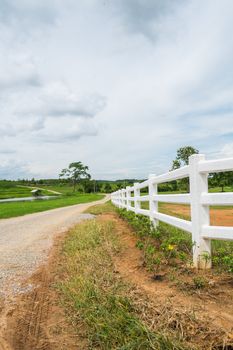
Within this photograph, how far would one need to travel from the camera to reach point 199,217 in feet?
13.6

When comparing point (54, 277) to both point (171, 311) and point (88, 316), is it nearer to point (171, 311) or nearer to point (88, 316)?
point (88, 316)

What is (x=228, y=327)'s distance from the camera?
2.55m

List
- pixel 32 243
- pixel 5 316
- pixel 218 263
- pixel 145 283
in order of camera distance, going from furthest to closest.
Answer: pixel 32 243 → pixel 218 263 → pixel 145 283 → pixel 5 316

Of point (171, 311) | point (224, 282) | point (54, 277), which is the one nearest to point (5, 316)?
point (54, 277)

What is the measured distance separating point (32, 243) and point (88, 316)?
4.85 meters

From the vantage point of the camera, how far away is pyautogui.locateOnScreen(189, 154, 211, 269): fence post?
161 inches

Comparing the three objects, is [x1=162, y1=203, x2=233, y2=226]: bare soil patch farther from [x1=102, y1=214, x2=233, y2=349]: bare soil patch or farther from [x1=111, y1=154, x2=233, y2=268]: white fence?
[x1=102, y1=214, x2=233, y2=349]: bare soil patch

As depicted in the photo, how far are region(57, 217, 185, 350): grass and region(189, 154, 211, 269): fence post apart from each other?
1.02m

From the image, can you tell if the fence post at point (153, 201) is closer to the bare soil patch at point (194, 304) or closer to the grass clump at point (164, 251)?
the grass clump at point (164, 251)

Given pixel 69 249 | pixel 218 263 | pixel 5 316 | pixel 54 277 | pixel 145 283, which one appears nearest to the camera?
pixel 5 316

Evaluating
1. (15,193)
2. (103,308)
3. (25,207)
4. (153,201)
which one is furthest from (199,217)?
(15,193)

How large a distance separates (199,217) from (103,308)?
174 cm

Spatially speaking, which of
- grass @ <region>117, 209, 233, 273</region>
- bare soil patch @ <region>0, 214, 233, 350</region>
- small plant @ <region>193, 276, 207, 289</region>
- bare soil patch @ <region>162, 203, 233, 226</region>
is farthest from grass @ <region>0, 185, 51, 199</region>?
small plant @ <region>193, 276, 207, 289</region>

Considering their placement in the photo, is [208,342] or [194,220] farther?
[194,220]
